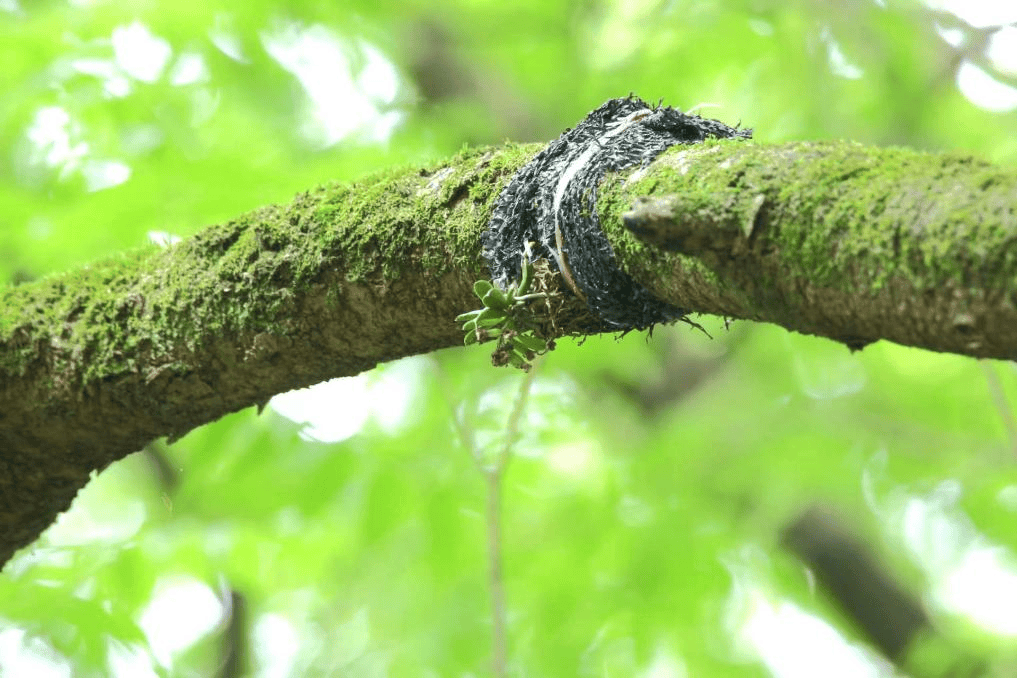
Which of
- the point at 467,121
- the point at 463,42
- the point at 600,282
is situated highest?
the point at 463,42

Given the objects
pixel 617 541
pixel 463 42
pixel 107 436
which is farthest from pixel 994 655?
pixel 107 436

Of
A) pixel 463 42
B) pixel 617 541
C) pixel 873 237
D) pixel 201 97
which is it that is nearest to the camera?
pixel 873 237

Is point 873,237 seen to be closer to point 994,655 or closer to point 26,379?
point 26,379

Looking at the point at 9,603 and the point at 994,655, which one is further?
the point at 994,655

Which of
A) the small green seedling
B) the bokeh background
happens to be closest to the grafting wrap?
the small green seedling

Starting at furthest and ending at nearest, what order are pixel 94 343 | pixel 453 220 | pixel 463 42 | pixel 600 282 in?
pixel 463 42
pixel 94 343
pixel 453 220
pixel 600 282

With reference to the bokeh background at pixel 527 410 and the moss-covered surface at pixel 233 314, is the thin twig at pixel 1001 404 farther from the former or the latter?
the moss-covered surface at pixel 233 314

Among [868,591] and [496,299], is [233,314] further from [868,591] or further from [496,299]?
[868,591]
